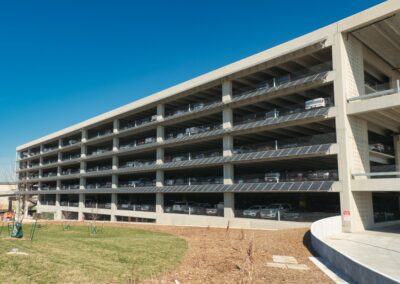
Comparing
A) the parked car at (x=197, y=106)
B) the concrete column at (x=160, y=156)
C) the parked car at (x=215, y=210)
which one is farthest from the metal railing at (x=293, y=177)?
the concrete column at (x=160, y=156)

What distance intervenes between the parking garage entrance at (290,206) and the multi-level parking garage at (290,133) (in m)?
0.11

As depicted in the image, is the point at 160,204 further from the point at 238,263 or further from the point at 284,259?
the point at 238,263

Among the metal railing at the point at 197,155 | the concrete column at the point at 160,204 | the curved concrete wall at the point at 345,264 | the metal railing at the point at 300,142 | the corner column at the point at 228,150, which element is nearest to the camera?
the curved concrete wall at the point at 345,264

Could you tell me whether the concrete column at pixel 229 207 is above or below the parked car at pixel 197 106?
below

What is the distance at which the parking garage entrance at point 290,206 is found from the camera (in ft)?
98.7

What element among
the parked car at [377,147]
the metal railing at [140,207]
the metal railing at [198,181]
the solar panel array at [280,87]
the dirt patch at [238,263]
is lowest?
the dirt patch at [238,263]

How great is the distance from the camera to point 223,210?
3828cm

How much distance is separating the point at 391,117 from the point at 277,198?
18.3 m

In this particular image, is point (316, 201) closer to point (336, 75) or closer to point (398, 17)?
point (336, 75)

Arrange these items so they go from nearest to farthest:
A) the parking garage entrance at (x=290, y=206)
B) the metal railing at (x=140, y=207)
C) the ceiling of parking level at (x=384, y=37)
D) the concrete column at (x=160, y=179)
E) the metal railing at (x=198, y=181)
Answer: the ceiling of parking level at (x=384, y=37) < the parking garage entrance at (x=290, y=206) < the metal railing at (x=198, y=181) < the concrete column at (x=160, y=179) < the metal railing at (x=140, y=207)

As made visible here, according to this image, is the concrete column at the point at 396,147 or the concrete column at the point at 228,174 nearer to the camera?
the concrete column at the point at 396,147

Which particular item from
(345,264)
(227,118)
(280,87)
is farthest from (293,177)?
(345,264)

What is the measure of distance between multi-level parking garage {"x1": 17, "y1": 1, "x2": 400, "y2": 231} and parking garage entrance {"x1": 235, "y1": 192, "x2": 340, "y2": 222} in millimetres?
114

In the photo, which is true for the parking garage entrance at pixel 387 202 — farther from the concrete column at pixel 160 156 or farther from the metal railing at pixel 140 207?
the metal railing at pixel 140 207
